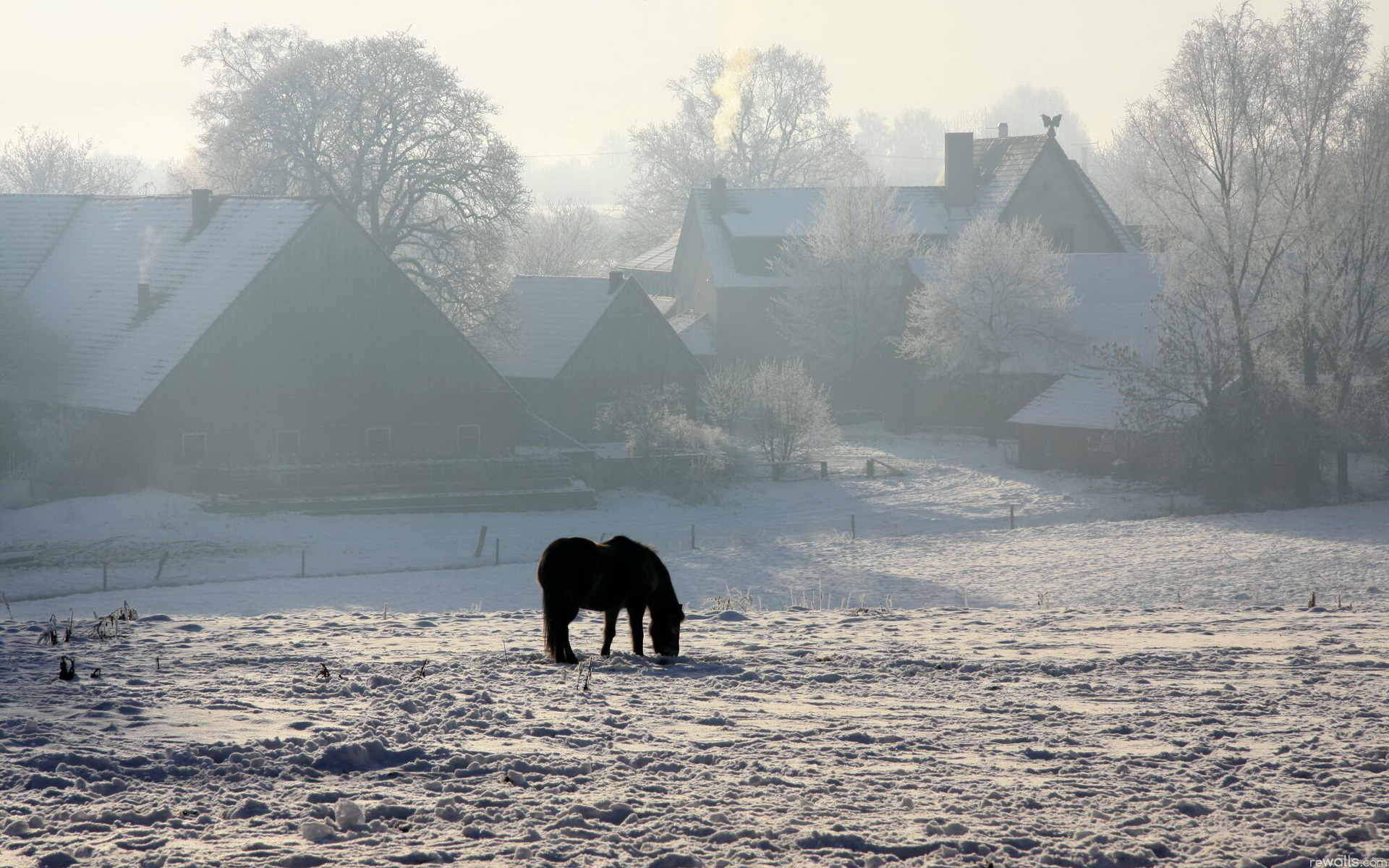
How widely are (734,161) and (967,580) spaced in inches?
2657

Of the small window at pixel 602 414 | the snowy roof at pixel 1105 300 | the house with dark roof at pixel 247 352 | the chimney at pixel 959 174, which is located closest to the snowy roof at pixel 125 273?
the house with dark roof at pixel 247 352

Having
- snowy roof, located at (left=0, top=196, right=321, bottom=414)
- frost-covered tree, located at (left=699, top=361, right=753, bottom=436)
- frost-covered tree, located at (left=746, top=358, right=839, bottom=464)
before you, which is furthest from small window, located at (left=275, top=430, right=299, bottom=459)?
frost-covered tree, located at (left=746, top=358, right=839, bottom=464)

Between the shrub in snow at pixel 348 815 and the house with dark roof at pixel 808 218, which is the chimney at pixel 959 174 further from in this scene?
the shrub in snow at pixel 348 815

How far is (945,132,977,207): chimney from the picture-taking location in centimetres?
6444

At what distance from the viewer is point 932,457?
45375mm

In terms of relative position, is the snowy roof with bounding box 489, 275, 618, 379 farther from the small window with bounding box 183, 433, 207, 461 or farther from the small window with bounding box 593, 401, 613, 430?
the small window with bounding box 183, 433, 207, 461

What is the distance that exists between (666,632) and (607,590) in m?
0.72

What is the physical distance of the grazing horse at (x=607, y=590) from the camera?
10133 millimetres

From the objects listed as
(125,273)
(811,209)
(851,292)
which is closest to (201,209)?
(125,273)

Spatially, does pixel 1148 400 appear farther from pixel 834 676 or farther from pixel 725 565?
pixel 834 676

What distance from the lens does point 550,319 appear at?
47.7m

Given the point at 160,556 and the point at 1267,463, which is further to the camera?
the point at 1267,463

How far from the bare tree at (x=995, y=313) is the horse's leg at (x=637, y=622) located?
1559 inches

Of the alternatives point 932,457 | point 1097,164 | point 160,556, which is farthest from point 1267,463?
point 1097,164
